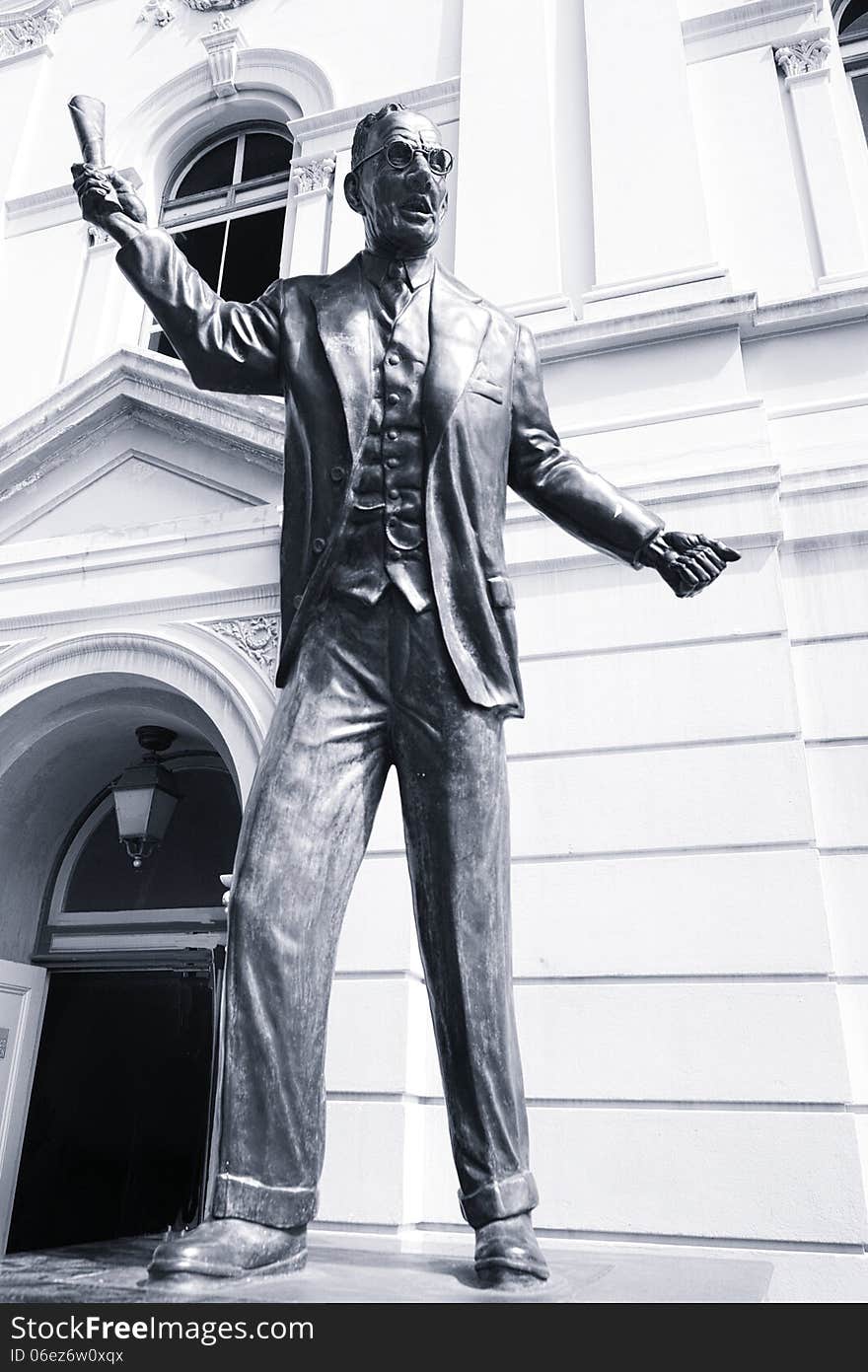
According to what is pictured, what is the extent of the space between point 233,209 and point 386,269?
22.2 ft

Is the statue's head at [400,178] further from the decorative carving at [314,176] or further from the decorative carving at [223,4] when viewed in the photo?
the decorative carving at [223,4]

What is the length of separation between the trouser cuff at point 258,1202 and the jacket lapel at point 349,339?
161 cm

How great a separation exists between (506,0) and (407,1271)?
28.1 feet

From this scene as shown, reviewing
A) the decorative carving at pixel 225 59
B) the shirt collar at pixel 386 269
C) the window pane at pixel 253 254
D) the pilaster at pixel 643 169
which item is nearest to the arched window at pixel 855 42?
the pilaster at pixel 643 169

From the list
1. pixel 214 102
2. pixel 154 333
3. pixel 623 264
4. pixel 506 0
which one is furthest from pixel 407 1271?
pixel 214 102

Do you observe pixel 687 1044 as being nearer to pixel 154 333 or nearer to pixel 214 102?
pixel 154 333

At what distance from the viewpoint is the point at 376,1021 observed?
4.63 meters

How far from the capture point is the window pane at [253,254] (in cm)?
833

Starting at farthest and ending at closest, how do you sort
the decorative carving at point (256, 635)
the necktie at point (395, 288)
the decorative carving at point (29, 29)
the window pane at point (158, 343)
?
the decorative carving at point (29, 29) < the window pane at point (158, 343) < the decorative carving at point (256, 635) < the necktie at point (395, 288)

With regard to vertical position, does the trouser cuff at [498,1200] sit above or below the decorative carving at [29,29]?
below

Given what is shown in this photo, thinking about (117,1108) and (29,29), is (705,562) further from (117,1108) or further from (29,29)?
(29,29)

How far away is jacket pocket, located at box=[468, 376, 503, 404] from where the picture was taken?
103 inches

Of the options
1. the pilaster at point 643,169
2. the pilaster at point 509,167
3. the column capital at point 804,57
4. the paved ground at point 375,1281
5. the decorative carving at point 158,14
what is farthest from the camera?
the decorative carving at point 158,14

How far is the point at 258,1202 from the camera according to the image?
1953 mm
